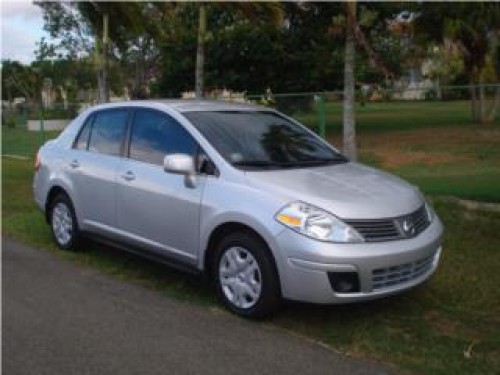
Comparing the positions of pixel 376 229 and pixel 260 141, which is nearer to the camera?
pixel 376 229

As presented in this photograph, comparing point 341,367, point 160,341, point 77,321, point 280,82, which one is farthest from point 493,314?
point 280,82

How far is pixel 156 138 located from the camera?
23.1ft

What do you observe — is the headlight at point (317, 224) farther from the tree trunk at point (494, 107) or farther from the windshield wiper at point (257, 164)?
the tree trunk at point (494, 107)

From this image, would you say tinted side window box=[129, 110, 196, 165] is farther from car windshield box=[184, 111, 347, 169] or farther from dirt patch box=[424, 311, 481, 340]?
dirt patch box=[424, 311, 481, 340]

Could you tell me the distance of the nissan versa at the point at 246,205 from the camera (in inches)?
216

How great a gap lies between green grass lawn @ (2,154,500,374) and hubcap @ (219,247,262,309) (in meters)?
0.26

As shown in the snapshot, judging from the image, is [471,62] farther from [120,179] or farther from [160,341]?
[160,341]

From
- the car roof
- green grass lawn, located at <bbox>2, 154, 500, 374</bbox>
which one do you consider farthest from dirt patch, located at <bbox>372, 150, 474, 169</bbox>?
the car roof

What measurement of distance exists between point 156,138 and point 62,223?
1.97 metres

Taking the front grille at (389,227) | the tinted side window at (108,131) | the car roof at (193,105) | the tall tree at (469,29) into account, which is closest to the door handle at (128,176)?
→ the tinted side window at (108,131)

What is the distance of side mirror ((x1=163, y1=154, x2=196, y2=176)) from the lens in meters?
6.26

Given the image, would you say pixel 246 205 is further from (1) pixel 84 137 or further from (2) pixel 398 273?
(1) pixel 84 137

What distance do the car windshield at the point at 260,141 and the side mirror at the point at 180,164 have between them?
273 millimetres

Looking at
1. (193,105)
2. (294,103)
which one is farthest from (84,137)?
(294,103)
